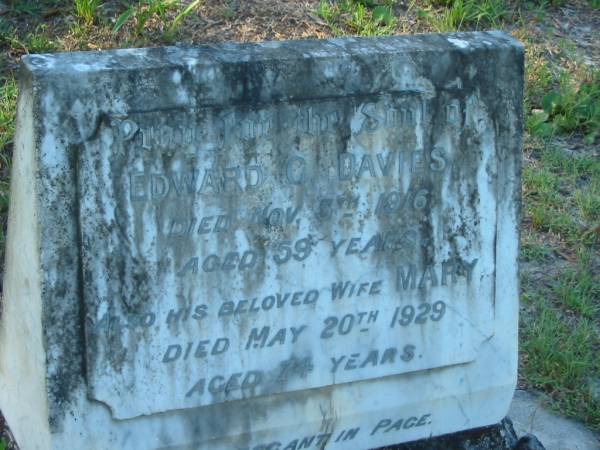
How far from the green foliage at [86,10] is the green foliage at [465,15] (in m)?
1.66

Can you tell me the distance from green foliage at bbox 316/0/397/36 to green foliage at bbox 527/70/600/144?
2.76 ft

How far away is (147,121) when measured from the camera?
2992 mm

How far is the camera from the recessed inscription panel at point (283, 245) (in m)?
3.04

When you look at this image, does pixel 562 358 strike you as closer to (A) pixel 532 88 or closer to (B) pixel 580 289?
(B) pixel 580 289

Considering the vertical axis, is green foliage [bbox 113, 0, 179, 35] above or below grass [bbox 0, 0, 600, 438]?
above

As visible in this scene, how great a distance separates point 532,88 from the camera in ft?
19.4

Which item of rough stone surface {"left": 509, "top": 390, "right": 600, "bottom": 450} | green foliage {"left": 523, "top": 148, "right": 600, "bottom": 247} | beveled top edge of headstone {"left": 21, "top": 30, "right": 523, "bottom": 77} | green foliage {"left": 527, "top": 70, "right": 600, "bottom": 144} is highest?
beveled top edge of headstone {"left": 21, "top": 30, "right": 523, "bottom": 77}

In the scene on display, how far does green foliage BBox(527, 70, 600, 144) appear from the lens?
5734 millimetres

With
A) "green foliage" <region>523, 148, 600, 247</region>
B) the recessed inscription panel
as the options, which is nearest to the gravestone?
the recessed inscription panel

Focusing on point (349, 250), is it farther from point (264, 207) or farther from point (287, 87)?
point (287, 87)

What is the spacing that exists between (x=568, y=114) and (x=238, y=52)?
119 inches

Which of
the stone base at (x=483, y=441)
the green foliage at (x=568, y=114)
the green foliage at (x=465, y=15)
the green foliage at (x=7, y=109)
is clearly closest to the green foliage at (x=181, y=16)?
the green foliage at (x=7, y=109)

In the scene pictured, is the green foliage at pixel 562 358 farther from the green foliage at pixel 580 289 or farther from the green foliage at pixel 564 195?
the green foliage at pixel 564 195

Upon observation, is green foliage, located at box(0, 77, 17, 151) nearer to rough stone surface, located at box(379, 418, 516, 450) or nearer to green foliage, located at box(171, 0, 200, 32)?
green foliage, located at box(171, 0, 200, 32)
